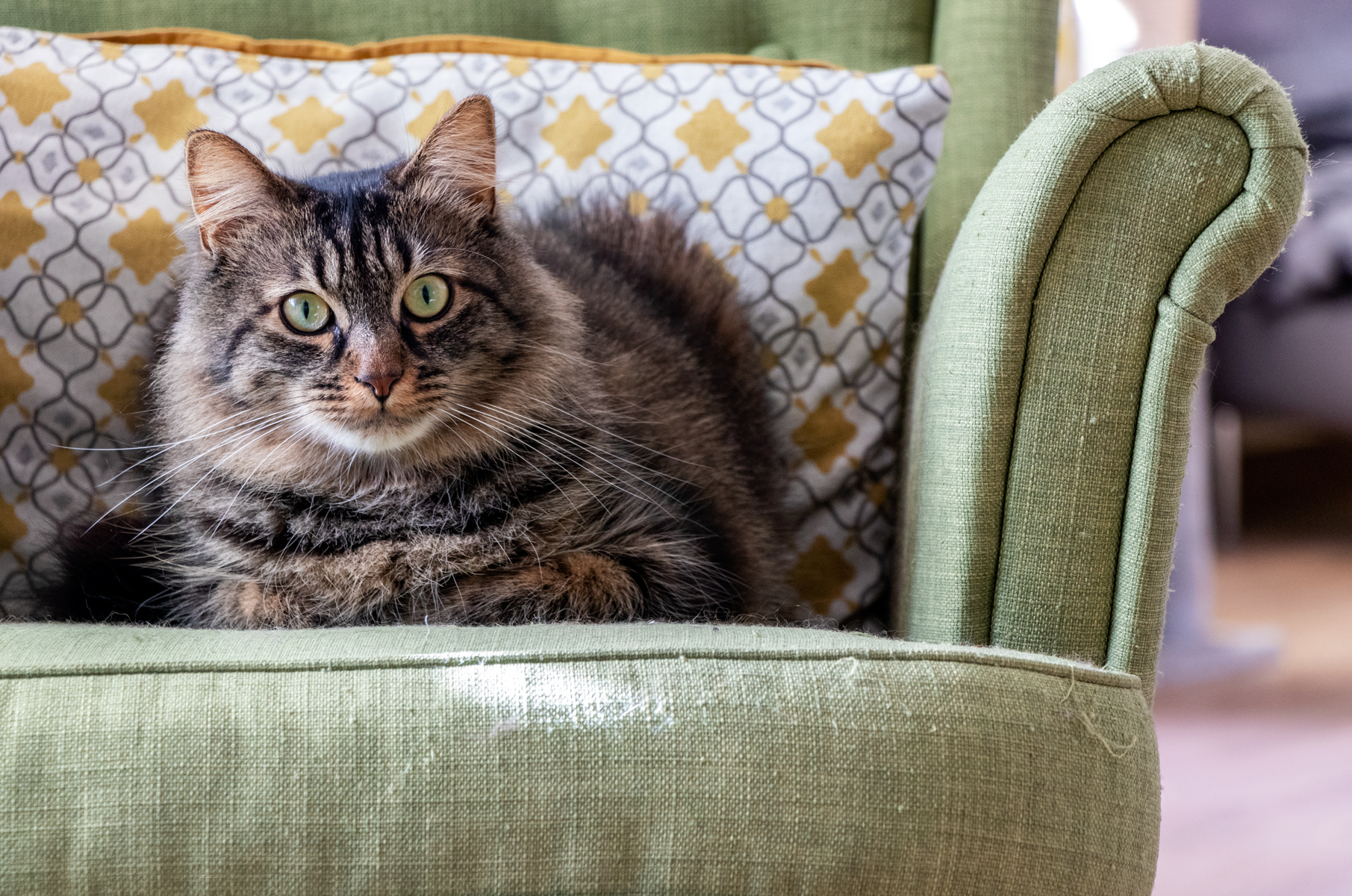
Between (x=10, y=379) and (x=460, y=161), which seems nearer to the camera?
(x=460, y=161)

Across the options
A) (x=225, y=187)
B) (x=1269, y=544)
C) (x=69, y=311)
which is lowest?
(x=1269, y=544)

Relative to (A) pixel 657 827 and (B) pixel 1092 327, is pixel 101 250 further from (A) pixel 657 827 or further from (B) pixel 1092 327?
(B) pixel 1092 327

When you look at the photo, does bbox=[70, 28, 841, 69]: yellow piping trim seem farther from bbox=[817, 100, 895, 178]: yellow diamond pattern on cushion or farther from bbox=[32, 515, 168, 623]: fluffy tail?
bbox=[32, 515, 168, 623]: fluffy tail

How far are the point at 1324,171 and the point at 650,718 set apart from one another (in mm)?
2880

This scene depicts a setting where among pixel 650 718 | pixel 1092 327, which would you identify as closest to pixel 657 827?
pixel 650 718

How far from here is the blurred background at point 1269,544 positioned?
6.03ft

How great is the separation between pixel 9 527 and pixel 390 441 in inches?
25.5

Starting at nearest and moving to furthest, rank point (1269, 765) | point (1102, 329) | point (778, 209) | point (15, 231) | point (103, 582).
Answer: point (1102, 329)
point (103, 582)
point (15, 231)
point (778, 209)
point (1269, 765)

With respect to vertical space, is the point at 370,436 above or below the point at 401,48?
below

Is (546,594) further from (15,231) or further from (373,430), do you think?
Answer: (15,231)

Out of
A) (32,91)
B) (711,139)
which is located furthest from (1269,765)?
(32,91)

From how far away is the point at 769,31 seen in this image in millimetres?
1693

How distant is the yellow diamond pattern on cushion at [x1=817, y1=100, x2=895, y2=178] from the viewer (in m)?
1.42

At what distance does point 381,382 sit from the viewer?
3.23ft
